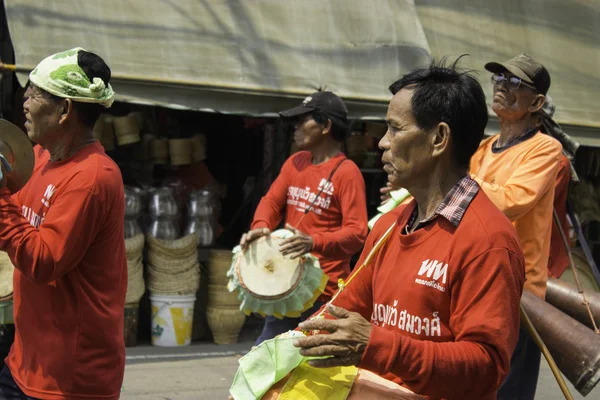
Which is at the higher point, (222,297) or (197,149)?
(197,149)

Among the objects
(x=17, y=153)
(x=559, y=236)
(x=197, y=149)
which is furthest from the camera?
(x=197, y=149)

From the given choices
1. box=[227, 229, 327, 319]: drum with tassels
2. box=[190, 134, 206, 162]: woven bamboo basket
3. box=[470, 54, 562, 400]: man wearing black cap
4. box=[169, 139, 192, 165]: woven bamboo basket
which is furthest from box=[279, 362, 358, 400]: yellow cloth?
box=[190, 134, 206, 162]: woven bamboo basket

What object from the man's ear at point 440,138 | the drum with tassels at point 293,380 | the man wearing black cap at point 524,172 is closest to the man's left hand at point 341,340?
the drum with tassels at point 293,380

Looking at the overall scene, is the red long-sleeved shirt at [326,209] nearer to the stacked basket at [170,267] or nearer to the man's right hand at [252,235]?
the man's right hand at [252,235]

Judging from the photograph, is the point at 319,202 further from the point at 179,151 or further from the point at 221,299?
the point at 179,151

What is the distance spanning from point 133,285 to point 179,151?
124 centimetres

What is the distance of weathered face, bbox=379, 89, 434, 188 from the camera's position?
2340 mm

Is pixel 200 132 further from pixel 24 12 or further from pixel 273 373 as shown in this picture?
pixel 273 373

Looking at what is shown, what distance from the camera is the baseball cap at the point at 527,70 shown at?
13.5ft

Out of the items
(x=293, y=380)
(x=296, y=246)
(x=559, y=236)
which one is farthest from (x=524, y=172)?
(x=293, y=380)

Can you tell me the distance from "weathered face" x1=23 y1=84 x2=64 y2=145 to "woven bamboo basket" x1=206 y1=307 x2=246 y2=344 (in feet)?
14.9

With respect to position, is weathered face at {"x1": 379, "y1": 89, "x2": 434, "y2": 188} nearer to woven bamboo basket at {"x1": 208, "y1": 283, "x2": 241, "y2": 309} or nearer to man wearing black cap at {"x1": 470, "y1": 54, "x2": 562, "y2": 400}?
man wearing black cap at {"x1": 470, "y1": 54, "x2": 562, "y2": 400}

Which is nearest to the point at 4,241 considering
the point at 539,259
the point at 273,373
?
the point at 273,373

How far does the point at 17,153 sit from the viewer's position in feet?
10.6
